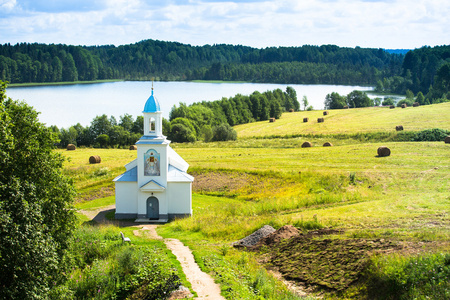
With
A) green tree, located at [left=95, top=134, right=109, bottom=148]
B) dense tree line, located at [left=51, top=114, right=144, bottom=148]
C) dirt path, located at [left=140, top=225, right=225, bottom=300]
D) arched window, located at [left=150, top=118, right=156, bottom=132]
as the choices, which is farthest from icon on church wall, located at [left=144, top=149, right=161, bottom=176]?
green tree, located at [left=95, top=134, right=109, bottom=148]

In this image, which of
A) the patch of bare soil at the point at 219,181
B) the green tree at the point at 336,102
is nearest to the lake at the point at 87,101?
the green tree at the point at 336,102

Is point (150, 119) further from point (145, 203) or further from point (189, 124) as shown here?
point (189, 124)

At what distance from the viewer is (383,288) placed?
16.4m

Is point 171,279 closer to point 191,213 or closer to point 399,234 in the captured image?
point 399,234

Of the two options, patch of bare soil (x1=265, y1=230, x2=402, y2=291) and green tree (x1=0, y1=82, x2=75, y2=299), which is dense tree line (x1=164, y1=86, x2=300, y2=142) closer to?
patch of bare soil (x1=265, y1=230, x2=402, y2=291)

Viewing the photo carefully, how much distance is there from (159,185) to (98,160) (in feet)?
75.1

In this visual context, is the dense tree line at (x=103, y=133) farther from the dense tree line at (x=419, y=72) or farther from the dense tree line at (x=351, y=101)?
the dense tree line at (x=419, y=72)

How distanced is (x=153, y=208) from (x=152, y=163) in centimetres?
323

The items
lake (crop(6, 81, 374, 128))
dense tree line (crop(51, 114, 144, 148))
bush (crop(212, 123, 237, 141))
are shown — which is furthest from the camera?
lake (crop(6, 81, 374, 128))

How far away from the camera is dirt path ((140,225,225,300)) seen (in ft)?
57.0

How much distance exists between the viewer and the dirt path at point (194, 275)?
17375 millimetres

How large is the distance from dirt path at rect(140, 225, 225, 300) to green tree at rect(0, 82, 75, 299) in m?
5.10

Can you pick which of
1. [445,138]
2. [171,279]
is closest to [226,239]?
[171,279]

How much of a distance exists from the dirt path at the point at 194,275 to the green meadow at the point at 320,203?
0.34 metres
